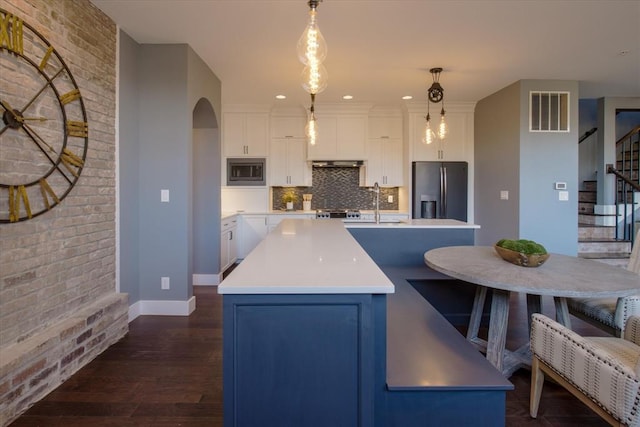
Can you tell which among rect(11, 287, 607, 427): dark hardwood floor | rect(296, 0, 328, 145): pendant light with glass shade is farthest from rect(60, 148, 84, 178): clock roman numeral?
rect(296, 0, 328, 145): pendant light with glass shade

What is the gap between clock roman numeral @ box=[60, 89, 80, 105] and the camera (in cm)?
234

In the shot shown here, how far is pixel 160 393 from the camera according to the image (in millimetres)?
2078

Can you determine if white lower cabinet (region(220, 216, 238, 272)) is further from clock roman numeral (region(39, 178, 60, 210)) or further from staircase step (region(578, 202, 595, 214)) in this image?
staircase step (region(578, 202, 595, 214))

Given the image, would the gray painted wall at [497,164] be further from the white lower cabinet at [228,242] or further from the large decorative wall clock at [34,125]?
the large decorative wall clock at [34,125]

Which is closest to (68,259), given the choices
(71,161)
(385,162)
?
(71,161)

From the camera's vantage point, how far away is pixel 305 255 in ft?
5.34

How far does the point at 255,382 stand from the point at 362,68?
3703 millimetres

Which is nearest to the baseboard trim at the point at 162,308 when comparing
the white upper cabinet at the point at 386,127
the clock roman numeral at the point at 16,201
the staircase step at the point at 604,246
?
the clock roman numeral at the point at 16,201

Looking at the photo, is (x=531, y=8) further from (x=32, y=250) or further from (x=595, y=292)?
(x=32, y=250)

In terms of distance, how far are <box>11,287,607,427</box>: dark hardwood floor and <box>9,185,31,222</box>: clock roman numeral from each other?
3.41 feet

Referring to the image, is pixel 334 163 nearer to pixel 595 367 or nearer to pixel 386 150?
pixel 386 150

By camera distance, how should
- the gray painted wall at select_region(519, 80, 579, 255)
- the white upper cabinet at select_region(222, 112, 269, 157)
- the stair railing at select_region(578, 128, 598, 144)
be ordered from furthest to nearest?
the stair railing at select_region(578, 128, 598, 144) → the white upper cabinet at select_region(222, 112, 269, 157) → the gray painted wall at select_region(519, 80, 579, 255)

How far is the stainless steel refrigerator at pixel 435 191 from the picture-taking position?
5.59 meters

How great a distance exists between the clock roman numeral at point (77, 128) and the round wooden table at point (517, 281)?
250cm
